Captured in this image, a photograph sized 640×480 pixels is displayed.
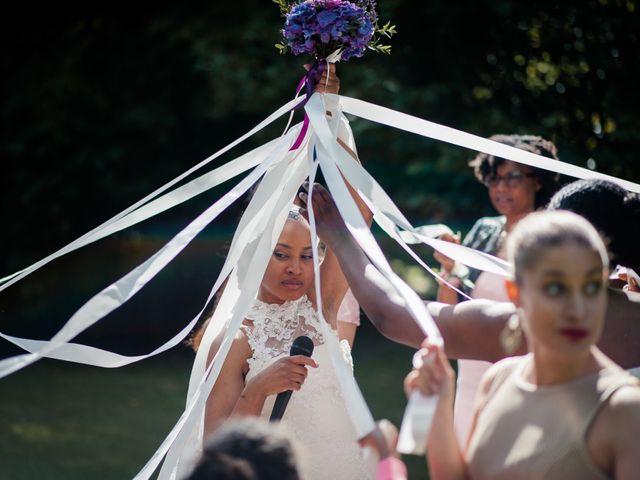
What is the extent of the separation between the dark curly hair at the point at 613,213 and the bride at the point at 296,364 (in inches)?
33.4

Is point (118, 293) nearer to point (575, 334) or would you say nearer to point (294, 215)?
point (294, 215)

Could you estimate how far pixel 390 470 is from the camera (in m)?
1.81

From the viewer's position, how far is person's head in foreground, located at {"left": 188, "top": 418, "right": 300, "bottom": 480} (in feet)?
5.55

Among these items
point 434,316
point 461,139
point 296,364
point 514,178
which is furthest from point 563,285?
point 514,178

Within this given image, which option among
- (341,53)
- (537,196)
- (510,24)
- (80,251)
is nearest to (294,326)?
(341,53)

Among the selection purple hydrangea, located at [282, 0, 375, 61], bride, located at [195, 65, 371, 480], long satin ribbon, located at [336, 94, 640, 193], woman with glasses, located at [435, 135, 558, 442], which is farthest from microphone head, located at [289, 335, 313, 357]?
woman with glasses, located at [435, 135, 558, 442]

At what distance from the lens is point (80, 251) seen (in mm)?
13133

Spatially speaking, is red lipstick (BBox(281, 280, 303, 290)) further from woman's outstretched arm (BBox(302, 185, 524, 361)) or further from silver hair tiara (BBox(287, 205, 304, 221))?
woman's outstretched arm (BBox(302, 185, 524, 361))

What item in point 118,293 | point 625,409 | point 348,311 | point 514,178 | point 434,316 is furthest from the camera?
point 514,178

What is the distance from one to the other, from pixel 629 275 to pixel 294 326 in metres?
1.14

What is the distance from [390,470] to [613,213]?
1.03 meters

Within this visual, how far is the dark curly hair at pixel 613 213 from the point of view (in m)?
2.38

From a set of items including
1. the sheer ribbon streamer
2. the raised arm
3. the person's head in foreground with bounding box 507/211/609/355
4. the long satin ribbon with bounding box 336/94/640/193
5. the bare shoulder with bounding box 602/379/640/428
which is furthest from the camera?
the raised arm

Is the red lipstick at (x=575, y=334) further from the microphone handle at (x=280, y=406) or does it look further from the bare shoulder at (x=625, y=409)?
the microphone handle at (x=280, y=406)
